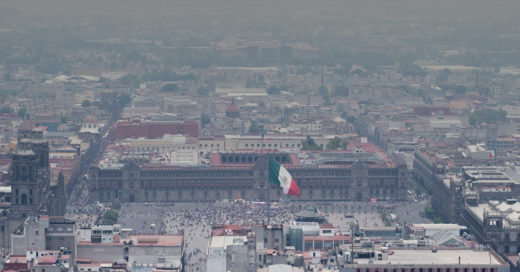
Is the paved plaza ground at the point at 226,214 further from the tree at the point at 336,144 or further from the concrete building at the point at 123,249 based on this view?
the tree at the point at 336,144

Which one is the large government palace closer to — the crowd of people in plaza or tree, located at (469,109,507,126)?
the crowd of people in plaza

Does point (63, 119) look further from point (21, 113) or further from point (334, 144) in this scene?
point (334, 144)

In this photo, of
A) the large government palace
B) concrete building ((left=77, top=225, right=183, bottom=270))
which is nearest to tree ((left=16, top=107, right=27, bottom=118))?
the large government palace

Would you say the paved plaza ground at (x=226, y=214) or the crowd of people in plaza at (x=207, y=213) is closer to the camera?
the paved plaza ground at (x=226, y=214)

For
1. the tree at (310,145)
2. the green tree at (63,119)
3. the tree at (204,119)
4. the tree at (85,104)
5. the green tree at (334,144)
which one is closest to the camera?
the tree at (310,145)

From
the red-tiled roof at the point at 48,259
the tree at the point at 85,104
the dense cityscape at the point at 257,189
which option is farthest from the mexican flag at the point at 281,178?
the tree at the point at 85,104

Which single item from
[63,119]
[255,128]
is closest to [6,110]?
[63,119]

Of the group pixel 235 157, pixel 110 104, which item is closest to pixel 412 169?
pixel 235 157
